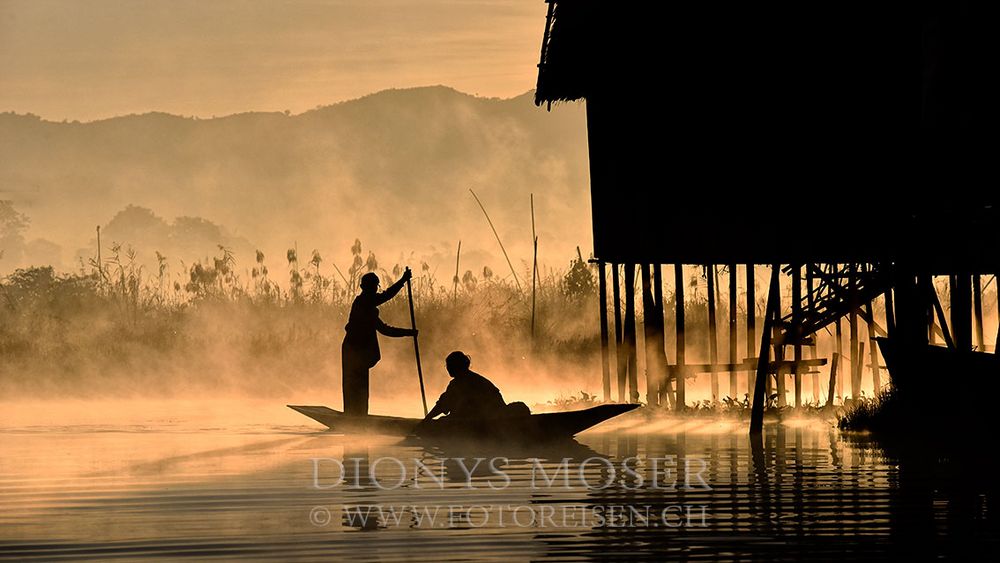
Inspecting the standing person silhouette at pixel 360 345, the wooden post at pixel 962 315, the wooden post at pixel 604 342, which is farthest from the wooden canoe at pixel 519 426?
the wooden post at pixel 604 342

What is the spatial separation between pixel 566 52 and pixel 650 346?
4328 millimetres

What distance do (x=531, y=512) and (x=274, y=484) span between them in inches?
120

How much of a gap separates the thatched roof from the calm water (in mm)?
6670

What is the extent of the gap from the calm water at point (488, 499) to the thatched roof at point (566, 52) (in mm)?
6670


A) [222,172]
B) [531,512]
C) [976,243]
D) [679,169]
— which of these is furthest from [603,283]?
[222,172]

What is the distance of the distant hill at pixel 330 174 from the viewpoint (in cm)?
12406

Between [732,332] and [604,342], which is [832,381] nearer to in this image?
[732,332]

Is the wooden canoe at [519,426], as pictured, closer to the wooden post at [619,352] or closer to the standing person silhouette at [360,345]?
the standing person silhouette at [360,345]

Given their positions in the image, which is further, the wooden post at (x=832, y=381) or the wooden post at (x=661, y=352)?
the wooden post at (x=661, y=352)

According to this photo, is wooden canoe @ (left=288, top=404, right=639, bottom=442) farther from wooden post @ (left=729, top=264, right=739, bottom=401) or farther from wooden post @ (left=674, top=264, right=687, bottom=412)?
wooden post @ (left=729, top=264, right=739, bottom=401)

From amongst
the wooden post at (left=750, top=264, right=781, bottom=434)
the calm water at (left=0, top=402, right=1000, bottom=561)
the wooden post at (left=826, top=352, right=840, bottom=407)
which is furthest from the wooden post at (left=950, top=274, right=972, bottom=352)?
the wooden post at (left=826, top=352, right=840, bottom=407)

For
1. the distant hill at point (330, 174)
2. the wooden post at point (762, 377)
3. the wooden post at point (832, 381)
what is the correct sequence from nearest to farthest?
the wooden post at point (762, 377) → the wooden post at point (832, 381) → the distant hill at point (330, 174)

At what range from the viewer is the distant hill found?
12406 cm

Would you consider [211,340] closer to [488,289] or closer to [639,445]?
[488,289]
